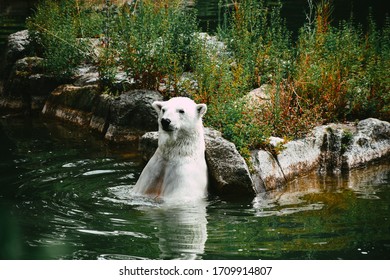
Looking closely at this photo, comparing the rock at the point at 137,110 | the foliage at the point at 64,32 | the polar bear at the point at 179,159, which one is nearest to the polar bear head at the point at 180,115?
the polar bear at the point at 179,159

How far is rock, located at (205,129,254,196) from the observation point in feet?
29.2

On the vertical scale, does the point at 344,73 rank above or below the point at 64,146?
above

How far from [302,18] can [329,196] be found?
15408 millimetres

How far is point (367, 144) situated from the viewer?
10.5 metres

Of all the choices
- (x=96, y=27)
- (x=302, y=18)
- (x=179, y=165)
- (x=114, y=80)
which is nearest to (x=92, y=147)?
(x=114, y=80)

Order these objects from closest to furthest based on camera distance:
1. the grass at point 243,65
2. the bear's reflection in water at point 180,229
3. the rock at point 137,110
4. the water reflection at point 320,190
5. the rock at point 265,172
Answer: the bear's reflection in water at point 180,229 → the water reflection at point 320,190 → the rock at point 265,172 → the grass at point 243,65 → the rock at point 137,110

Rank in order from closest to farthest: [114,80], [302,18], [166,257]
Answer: [166,257] < [114,80] < [302,18]

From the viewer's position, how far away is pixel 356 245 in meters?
6.95

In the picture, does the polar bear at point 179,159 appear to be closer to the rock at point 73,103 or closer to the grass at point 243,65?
the grass at point 243,65

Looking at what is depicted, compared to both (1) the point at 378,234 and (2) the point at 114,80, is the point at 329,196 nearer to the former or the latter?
(1) the point at 378,234

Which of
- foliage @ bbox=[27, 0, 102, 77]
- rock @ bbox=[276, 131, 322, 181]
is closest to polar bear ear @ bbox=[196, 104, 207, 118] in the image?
rock @ bbox=[276, 131, 322, 181]

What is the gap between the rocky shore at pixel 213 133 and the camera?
909 centimetres

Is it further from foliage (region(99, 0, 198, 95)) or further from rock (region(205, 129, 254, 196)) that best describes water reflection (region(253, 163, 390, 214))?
foliage (region(99, 0, 198, 95))

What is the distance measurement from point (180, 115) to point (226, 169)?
103 centimetres
